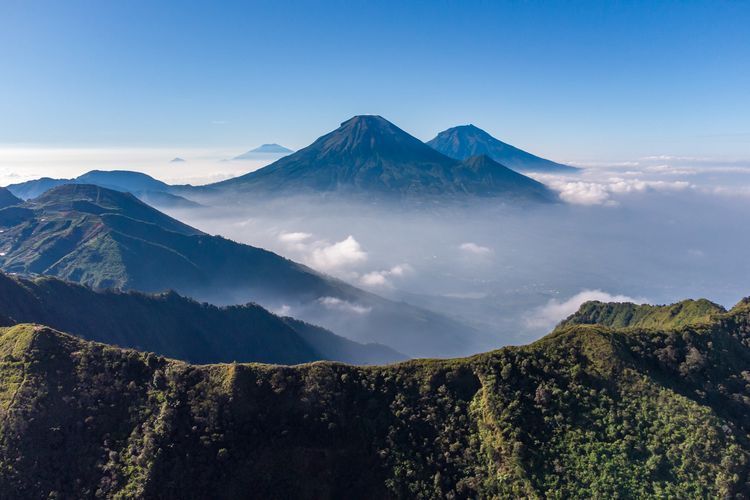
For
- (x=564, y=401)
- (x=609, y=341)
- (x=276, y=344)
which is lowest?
(x=276, y=344)

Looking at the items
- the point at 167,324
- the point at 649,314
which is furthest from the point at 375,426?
the point at 167,324

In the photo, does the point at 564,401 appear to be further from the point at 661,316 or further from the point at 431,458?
the point at 661,316

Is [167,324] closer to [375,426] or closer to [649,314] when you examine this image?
[375,426]

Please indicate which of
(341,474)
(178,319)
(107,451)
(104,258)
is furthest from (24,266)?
(341,474)

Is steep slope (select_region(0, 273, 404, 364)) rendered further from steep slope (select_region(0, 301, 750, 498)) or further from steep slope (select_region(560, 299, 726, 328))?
steep slope (select_region(560, 299, 726, 328))

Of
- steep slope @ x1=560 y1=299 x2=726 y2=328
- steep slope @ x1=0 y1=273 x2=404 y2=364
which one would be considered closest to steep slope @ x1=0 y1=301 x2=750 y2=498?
steep slope @ x1=560 y1=299 x2=726 y2=328

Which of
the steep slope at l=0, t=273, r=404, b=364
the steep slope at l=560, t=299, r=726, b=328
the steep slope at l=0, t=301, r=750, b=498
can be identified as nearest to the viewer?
the steep slope at l=0, t=301, r=750, b=498

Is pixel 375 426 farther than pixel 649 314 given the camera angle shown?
No
